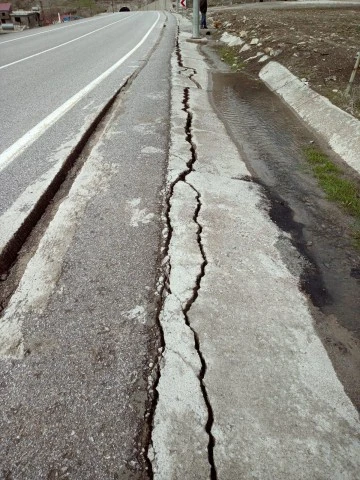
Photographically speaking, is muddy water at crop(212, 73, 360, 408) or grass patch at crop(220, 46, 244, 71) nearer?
muddy water at crop(212, 73, 360, 408)

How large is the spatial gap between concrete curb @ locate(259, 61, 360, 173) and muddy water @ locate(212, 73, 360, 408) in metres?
0.15

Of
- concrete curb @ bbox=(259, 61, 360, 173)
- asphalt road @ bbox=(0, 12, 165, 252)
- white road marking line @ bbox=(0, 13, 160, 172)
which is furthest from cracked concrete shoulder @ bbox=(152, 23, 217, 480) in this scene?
concrete curb @ bbox=(259, 61, 360, 173)

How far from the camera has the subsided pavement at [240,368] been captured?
3.99ft

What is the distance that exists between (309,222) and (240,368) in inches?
63.4

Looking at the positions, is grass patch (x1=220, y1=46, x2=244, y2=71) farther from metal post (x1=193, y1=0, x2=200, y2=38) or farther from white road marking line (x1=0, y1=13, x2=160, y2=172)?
white road marking line (x1=0, y1=13, x2=160, y2=172)

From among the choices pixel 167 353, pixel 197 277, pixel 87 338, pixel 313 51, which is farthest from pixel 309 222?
pixel 313 51

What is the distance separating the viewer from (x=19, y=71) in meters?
6.94

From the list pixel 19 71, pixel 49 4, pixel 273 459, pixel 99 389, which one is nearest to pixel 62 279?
pixel 99 389

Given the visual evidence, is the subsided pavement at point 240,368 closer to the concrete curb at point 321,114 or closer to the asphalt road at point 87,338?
the asphalt road at point 87,338

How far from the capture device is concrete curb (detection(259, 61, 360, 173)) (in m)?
3.63

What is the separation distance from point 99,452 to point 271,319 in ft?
3.54

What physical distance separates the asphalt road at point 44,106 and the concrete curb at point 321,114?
3110 mm

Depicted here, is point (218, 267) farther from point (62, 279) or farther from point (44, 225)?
point (44, 225)

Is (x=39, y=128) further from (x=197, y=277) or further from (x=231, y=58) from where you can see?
(x=231, y=58)
